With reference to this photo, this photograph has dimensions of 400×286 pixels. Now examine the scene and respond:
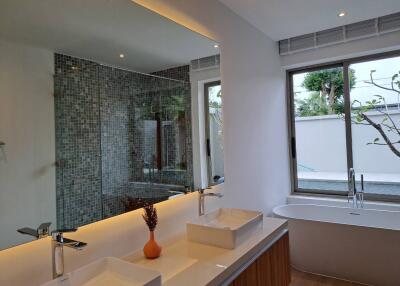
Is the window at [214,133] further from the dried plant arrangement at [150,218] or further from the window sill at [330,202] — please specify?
the window sill at [330,202]

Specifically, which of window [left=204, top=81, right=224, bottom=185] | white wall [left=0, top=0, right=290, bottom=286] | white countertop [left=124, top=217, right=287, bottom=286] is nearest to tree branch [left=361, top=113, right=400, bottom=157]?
white wall [left=0, top=0, right=290, bottom=286]

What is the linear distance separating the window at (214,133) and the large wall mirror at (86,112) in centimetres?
29

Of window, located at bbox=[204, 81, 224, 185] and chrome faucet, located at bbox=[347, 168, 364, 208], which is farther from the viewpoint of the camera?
chrome faucet, located at bbox=[347, 168, 364, 208]

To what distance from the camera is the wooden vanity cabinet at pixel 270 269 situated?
1532mm

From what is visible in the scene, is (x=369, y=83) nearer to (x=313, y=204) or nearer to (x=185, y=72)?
(x=313, y=204)

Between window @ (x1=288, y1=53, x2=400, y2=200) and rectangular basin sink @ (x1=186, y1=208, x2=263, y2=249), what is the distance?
2.14 meters

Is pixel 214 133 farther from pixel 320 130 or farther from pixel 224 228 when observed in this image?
pixel 320 130

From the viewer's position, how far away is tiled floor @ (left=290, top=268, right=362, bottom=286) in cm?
286

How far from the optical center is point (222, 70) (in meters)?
2.50

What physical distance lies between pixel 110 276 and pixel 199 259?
0.48 metres

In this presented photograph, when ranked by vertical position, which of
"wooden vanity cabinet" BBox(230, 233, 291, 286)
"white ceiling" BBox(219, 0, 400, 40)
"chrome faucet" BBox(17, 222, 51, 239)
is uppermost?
"white ceiling" BBox(219, 0, 400, 40)

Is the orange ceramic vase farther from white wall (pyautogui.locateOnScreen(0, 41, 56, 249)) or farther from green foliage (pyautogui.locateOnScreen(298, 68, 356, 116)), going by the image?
green foliage (pyautogui.locateOnScreen(298, 68, 356, 116))

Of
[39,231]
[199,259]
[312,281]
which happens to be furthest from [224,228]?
[312,281]

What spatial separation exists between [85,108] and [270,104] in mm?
2484
